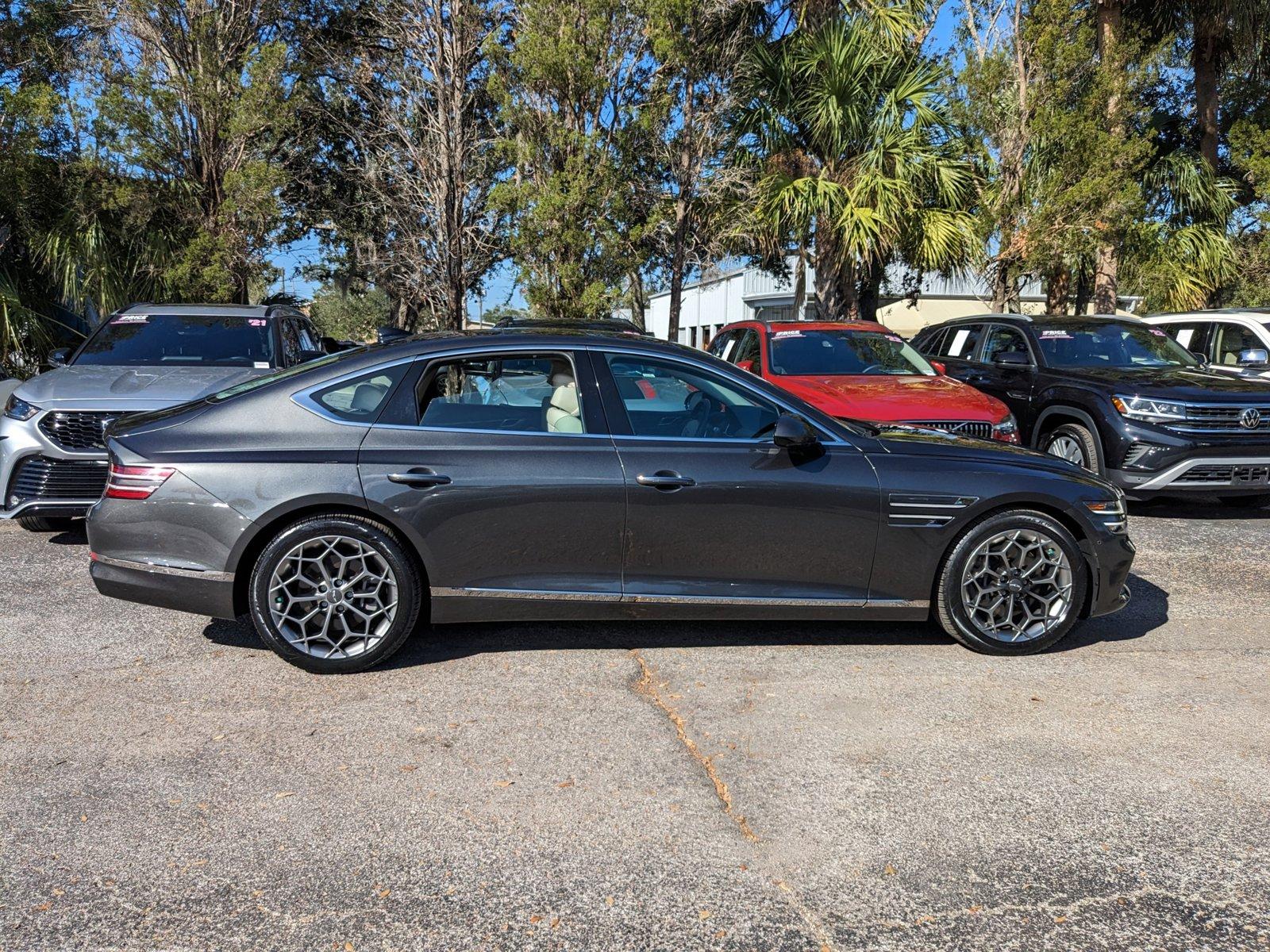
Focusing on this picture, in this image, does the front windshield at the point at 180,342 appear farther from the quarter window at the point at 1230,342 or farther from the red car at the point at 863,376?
the quarter window at the point at 1230,342

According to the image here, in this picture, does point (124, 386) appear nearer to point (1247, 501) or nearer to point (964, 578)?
point (964, 578)

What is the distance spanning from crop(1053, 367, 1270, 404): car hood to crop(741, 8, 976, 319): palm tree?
6.06 metres

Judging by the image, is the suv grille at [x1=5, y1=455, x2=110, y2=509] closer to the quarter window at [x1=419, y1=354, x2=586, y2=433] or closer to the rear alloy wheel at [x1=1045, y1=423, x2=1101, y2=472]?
the quarter window at [x1=419, y1=354, x2=586, y2=433]

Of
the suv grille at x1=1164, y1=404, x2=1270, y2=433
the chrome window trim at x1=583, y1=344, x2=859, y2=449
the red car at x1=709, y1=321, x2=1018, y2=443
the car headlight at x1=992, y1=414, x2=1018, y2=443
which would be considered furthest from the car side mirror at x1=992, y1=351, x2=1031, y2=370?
the chrome window trim at x1=583, y1=344, x2=859, y2=449

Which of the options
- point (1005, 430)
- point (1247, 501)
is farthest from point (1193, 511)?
point (1005, 430)

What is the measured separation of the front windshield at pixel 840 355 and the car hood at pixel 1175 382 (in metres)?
1.40

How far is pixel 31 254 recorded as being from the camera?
13.4 m

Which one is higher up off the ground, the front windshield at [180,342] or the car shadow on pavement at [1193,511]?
the front windshield at [180,342]

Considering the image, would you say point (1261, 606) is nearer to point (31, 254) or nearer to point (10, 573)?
point (10, 573)

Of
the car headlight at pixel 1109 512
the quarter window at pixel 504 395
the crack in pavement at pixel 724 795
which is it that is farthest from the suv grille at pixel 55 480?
the car headlight at pixel 1109 512

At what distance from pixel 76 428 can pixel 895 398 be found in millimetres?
5748

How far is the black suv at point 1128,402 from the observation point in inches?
310

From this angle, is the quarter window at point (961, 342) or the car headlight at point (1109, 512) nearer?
the car headlight at point (1109, 512)

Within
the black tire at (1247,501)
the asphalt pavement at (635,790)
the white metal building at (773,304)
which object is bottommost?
the asphalt pavement at (635,790)
